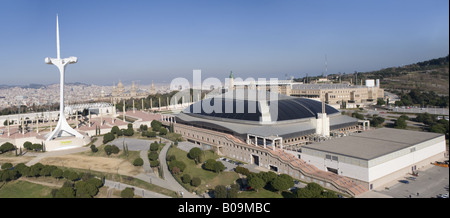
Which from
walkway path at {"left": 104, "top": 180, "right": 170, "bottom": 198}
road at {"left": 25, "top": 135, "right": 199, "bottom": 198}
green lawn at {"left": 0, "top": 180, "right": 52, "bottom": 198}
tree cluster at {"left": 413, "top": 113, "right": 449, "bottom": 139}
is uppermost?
tree cluster at {"left": 413, "top": 113, "right": 449, "bottom": 139}

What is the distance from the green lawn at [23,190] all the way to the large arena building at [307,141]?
60.3 ft

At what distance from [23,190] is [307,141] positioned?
→ 28803 millimetres

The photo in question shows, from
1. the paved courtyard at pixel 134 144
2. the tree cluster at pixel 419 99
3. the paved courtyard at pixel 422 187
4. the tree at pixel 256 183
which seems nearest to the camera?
the paved courtyard at pixel 422 187

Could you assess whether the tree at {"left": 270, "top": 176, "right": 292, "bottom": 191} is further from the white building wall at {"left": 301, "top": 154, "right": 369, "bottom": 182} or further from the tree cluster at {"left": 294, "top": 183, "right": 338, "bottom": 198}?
the white building wall at {"left": 301, "top": 154, "right": 369, "bottom": 182}

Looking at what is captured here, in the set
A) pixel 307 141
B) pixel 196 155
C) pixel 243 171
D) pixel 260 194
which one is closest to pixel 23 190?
pixel 196 155

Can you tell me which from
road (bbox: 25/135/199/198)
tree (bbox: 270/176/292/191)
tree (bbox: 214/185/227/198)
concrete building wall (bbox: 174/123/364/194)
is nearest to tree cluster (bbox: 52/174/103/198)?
road (bbox: 25/135/199/198)

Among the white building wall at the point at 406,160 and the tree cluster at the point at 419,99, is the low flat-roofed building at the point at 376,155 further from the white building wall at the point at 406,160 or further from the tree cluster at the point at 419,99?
the tree cluster at the point at 419,99

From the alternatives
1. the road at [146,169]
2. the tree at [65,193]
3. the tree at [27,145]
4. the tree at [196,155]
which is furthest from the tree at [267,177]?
the tree at [27,145]

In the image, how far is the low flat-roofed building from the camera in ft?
87.0

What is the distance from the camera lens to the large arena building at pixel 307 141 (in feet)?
89.2

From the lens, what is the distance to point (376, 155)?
1065 inches

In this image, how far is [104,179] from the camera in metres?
29.3
